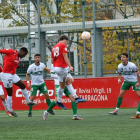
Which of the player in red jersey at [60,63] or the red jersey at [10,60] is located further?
the red jersey at [10,60]

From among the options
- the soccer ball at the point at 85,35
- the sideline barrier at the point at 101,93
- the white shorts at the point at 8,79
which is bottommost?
the sideline barrier at the point at 101,93

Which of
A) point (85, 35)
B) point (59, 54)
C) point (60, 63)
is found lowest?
point (60, 63)

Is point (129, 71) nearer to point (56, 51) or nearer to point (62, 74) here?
point (62, 74)

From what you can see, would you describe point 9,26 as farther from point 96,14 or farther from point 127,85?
point 127,85

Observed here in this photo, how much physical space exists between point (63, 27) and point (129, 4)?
9.61 feet

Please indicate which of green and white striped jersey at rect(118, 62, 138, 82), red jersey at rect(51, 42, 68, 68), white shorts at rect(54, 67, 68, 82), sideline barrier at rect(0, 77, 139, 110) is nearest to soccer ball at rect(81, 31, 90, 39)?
sideline barrier at rect(0, 77, 139, 110)

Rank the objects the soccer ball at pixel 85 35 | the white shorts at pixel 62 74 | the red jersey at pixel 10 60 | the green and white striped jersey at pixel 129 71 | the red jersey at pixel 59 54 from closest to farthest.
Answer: the red jersey at pixel 59 54 < the white shorts at pixel 62 74 < the red jersey at pixel 10 60 < the green and white striped jersey at pixel 129 71 < the soccer ball at pixel 85 35

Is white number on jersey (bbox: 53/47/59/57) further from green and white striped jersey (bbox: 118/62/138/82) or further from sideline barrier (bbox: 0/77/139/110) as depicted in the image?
sideline barrier (bbox: 0/77/139/110)

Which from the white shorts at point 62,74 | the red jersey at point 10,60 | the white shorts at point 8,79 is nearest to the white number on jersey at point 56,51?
the white shorts at point 62,74

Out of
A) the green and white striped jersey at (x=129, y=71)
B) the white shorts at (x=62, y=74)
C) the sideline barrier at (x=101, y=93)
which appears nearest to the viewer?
the white shorts at (x=62, y=74)

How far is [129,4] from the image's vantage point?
1859 centimetres

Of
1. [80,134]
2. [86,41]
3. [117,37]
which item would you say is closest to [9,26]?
[86,41]

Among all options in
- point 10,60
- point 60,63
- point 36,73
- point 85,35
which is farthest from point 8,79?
point 85,35

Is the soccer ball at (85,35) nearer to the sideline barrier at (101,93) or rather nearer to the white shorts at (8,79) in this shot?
the sideline barrier at (101,93)
